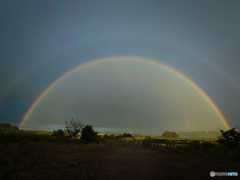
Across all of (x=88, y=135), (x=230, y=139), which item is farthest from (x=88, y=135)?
(x=230, y=139)

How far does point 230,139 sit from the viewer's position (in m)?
17.4

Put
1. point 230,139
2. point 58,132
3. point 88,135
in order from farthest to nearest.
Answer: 1. point 58,132
2. point 88,135
3. point 230,139

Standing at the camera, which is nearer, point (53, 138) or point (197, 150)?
point (197, 150)

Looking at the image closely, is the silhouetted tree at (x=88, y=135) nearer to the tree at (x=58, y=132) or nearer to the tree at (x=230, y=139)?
the tree at (x=58, y=132)

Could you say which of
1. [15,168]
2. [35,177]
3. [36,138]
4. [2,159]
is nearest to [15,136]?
[36,138]

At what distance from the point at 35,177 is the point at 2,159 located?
210 inches

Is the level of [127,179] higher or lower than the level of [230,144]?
lower

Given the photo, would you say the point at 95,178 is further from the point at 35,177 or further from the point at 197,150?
the point at 197,150

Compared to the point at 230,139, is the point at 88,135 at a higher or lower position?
lower

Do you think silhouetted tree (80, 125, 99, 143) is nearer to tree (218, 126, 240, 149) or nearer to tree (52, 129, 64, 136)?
tree (52, 129, 64, 136)

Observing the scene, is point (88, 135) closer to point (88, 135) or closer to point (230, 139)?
point (88, 135)

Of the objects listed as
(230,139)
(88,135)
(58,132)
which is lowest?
(88,135)

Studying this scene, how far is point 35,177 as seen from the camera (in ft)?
24.8

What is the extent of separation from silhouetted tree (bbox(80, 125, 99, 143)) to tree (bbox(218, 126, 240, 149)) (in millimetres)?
30318
